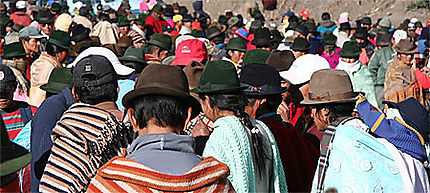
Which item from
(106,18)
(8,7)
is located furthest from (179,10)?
(8,7)

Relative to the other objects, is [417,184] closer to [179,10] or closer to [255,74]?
[255,74]

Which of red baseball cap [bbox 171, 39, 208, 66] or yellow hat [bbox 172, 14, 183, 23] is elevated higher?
red baseball cap [bbox 171, 39, 208, 66]

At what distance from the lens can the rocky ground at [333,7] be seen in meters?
24.7

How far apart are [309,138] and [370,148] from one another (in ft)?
4.38

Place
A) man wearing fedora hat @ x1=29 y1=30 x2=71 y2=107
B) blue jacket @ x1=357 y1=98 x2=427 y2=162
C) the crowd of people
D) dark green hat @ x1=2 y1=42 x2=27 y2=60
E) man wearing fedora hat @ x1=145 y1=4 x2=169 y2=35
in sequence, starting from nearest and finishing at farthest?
the crowd of people, blue jacket @ x1=357 y1=98 x2=427 y2=162, man wearing fedora hat @ x1=29 y1=30 x2=71 y2=107, dark green hat @ x1=2 y1=42 x2=27 y2=60, man wearing fedora hat @ x1=145 y1=4 x2=169 y2=35

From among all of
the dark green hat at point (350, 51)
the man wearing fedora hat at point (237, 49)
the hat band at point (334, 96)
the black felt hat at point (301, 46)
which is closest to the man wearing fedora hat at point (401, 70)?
the dark green hat at point (350, 51)

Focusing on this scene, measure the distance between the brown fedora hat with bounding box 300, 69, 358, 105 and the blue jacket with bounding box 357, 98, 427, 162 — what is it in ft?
0.79

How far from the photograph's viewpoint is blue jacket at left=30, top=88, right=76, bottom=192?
332 cm

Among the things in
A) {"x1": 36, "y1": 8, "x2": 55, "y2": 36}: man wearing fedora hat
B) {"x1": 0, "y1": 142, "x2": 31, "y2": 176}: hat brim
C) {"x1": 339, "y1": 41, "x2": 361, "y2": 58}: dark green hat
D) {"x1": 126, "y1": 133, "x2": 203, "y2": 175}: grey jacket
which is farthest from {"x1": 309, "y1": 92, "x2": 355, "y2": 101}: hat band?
{"x1": 36, "y1": 8, "x2": 55, "y2": 36}: man wearing fedora hat

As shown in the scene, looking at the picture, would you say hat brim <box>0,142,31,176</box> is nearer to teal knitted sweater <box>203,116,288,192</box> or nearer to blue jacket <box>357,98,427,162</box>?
teal knitted sweater <box>203,116,288,192</box>

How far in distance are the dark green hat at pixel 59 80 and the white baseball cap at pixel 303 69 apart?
6.48 feet

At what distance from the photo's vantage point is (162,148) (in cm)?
225

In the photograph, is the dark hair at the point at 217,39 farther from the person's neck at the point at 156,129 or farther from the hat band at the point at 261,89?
the person's neck at the point at 156,129

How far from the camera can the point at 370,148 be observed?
10.3ft
